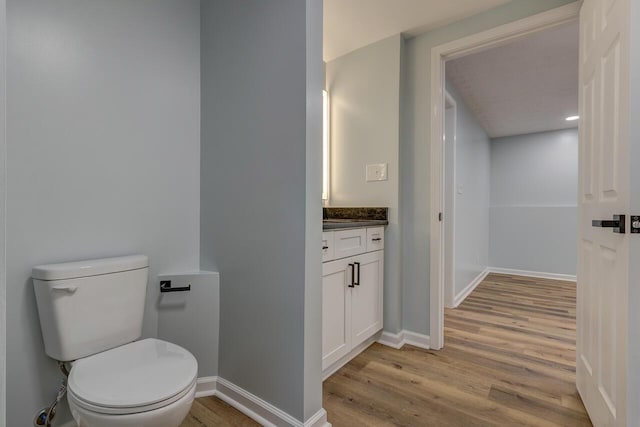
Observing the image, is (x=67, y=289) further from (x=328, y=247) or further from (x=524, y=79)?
(x=524, y=79)

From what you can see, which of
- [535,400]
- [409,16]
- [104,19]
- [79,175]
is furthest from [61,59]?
[535,400]

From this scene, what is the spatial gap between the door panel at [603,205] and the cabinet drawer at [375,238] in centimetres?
109

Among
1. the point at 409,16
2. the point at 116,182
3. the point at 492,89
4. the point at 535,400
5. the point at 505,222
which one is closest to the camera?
the point at 116,182

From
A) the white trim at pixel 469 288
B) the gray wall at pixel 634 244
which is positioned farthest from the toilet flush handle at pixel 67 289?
the white trim at pixel 469 288

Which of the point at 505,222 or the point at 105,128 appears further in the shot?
the point at 505,222

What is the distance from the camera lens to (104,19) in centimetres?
133

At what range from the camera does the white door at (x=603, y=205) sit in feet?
3.50

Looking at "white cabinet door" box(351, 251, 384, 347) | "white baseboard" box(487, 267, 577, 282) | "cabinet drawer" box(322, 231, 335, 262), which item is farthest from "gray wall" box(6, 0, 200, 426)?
"white baseboard" box(487, 267, 577, 282)

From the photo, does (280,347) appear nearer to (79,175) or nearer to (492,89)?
(79,175)

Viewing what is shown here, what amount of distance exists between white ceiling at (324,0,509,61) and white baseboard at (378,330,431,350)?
84.8 inches

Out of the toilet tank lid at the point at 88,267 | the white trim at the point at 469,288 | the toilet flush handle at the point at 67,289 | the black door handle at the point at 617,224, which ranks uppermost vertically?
the black door handle at the point at 617,224

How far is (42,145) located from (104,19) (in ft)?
2.05

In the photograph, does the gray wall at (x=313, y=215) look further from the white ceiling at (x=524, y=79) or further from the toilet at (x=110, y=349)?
the white ceiling at (x=524, y=79)

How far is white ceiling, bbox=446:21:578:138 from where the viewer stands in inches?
89.4
